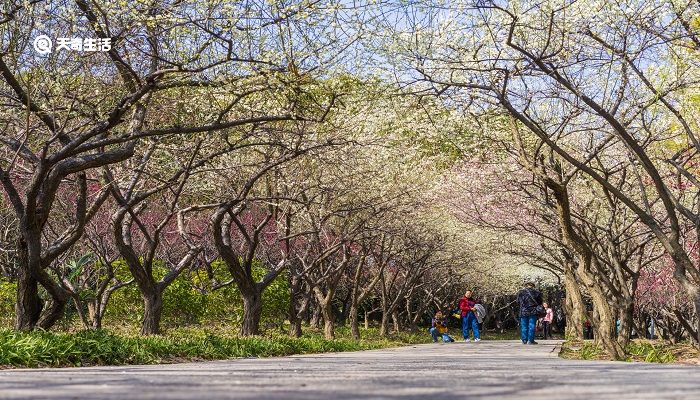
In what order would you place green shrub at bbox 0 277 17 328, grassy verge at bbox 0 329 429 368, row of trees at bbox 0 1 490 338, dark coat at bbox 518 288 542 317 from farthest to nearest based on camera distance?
green shrub at bbox 0 277 17 328, dark coat at bbox 518 288 542 317, row of trees at bbox 0 1 490 338, grassy verge at bbox 0 329 429 368

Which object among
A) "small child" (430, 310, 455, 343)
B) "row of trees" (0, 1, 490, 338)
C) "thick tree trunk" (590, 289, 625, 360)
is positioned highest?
"row of trees" (0, 1, 490, 338)

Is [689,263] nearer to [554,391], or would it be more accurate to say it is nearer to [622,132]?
[622,132]

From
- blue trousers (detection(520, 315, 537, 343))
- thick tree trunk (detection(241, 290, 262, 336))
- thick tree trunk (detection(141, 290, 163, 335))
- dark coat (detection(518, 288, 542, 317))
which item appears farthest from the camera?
blue trousers (detection(520, 315, 537, 343))

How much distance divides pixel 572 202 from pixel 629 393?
19.9 meters

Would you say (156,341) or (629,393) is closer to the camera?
(629,393)

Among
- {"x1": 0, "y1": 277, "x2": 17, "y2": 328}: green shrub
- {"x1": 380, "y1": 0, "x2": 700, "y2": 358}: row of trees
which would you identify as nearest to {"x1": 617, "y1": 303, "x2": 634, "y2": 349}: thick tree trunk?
{"x1": 380, "y1": 0, "x2": 700, "y2": 358}: row of trees

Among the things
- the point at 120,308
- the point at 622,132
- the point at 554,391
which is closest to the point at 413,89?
the point at 622,132

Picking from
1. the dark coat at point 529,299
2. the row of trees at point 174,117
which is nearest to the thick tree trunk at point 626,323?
the dark coat at point 529,299

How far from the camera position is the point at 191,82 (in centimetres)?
1146
